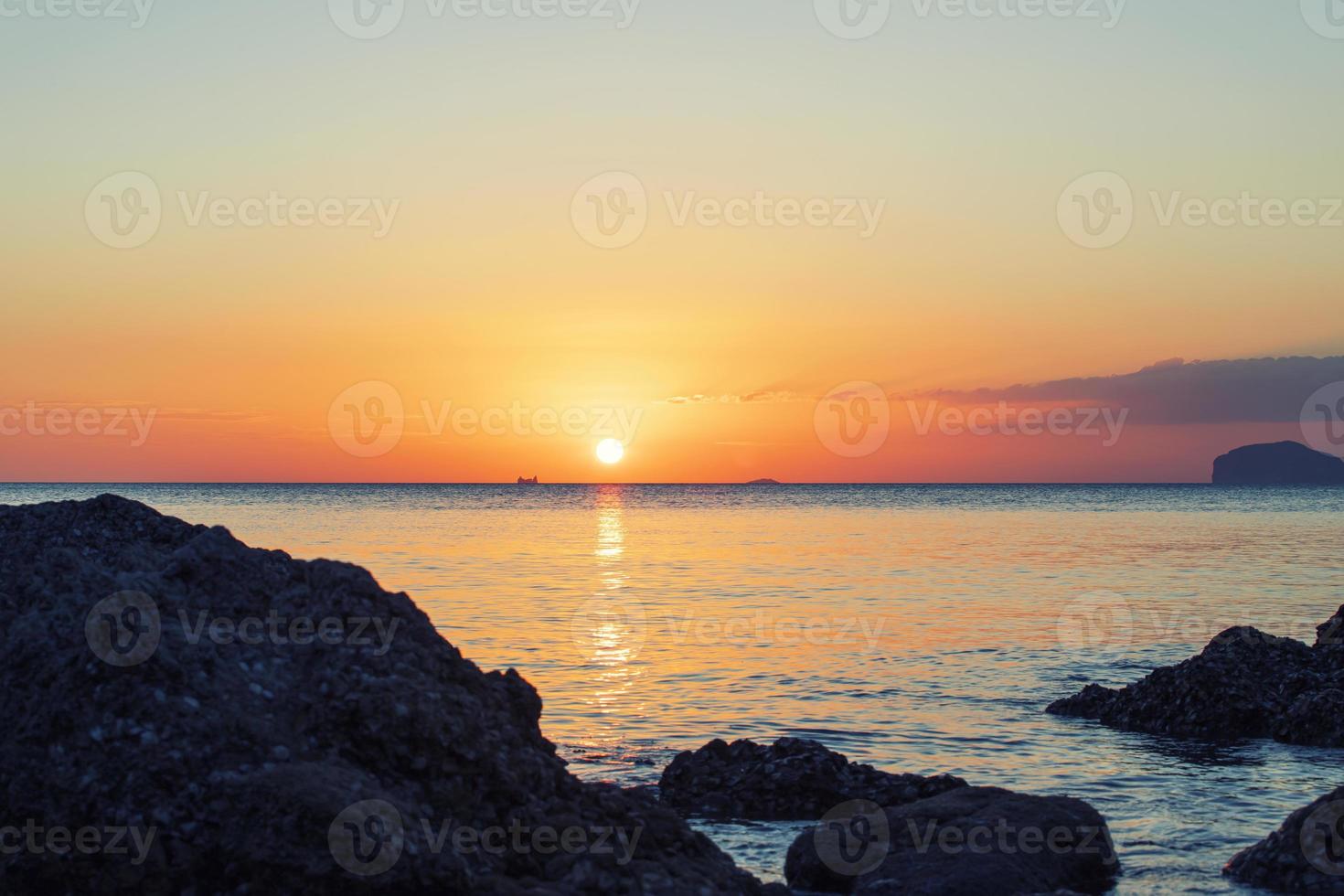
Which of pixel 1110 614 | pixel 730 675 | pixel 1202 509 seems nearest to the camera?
pixel 730 675

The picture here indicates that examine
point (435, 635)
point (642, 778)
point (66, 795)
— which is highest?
point (435, 635)

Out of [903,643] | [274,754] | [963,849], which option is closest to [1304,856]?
[963,849]

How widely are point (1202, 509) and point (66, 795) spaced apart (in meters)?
133

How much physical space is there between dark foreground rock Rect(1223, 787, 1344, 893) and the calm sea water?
1.43 feet

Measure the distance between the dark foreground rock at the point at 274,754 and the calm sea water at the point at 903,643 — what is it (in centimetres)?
357

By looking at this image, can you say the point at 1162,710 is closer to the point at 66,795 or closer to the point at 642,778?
the point at 642,778

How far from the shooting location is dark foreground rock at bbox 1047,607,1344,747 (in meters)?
19.0

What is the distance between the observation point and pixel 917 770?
670 inches

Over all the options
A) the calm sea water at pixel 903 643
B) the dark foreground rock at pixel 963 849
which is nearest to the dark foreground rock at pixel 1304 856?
the calm sea water at pixel 903 643

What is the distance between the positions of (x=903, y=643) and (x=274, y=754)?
22.9 meters

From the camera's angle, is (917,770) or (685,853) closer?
(685,853)

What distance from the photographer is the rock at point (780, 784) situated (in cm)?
1411

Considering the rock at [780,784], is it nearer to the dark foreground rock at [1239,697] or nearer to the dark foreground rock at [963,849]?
the dark foreground rock at [963,849]

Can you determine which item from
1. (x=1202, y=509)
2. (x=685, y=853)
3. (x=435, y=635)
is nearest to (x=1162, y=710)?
(x=685, y=853)
